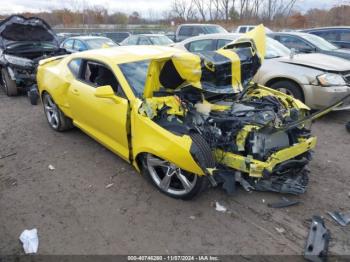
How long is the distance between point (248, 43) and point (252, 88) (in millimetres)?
643

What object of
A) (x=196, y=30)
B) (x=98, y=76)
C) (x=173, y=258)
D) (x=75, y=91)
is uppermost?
(x=196, y=30)

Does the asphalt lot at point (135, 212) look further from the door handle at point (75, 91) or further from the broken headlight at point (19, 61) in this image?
the broken headlight at point (19, 61)

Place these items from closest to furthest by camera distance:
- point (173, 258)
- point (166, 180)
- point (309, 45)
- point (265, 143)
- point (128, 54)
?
point (173, 258) < point (265, 143) < point (166, 180) < point (128, 54) < point (309, 45)

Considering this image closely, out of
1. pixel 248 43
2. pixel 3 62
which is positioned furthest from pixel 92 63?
pixel 3 62

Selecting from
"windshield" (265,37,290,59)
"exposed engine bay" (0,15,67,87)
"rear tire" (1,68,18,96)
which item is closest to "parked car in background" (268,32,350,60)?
"windshield" (265,37,290,59)

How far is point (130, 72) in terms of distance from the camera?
378cm

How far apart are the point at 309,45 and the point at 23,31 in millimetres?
7617

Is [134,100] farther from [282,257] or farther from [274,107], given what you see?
[282,257]

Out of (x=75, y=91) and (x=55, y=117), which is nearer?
(x=75, y=91)

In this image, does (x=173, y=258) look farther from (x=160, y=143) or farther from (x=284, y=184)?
(x=284, y=184)

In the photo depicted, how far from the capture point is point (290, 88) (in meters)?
5.80

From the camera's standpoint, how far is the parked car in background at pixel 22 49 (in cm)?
765

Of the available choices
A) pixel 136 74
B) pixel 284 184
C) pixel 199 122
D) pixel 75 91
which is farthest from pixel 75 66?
pixel 284 184

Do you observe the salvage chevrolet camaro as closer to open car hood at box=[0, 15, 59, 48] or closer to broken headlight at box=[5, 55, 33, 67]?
broken headlight at box=[5, 55, 33, 67]
